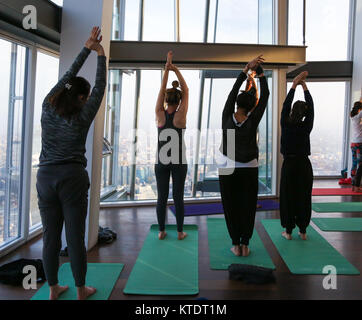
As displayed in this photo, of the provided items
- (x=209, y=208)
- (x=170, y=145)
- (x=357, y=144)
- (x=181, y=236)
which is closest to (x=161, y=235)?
(x=181, y=236)

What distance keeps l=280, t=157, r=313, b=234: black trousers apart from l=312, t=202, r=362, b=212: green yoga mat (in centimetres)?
156

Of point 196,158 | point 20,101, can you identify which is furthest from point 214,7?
point 20,101

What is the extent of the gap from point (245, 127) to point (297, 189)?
1017 millimetres

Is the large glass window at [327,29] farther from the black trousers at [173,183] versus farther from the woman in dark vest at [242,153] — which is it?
the black trousers at [173,183]

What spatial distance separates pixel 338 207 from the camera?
16.3ft

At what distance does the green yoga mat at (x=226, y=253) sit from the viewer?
2.86 metres

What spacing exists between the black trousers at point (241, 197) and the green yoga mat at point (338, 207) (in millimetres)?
2313

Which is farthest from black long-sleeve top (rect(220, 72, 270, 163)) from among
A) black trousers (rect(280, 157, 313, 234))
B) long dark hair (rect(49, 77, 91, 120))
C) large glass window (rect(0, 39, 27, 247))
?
large glass window (rect(0, 39, 27, 247))

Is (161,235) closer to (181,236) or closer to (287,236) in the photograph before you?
(181,236)

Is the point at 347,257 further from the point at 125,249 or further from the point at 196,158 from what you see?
the point at 196,158

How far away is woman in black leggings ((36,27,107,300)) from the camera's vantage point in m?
1.98

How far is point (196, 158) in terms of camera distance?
5762 mm

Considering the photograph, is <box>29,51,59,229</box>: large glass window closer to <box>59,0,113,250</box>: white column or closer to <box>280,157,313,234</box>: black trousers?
<box>59,0,113,250</box>: white column

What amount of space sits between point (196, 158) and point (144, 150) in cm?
94
